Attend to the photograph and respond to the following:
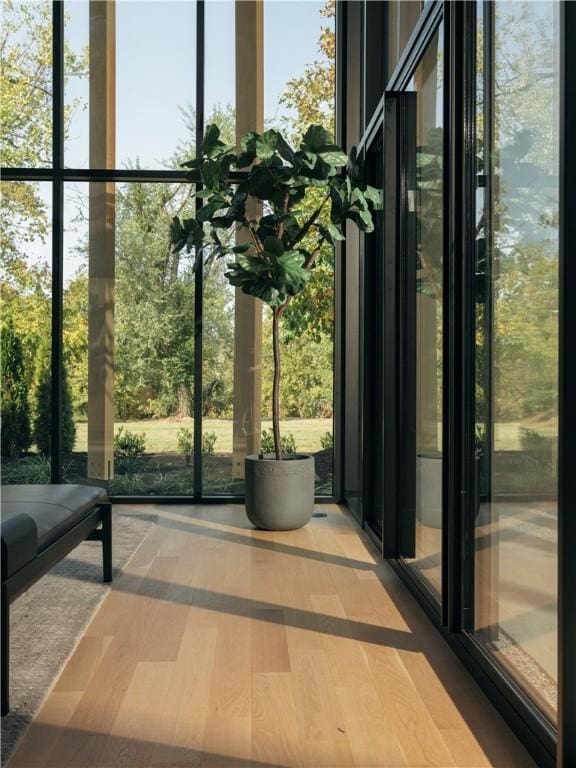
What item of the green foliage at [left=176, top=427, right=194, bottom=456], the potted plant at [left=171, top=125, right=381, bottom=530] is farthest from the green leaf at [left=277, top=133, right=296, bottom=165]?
the green foliage at [left=176, top=427, right=194, bottom=456]

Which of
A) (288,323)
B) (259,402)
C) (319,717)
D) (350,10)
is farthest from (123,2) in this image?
(319,717)

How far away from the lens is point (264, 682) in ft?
7.68

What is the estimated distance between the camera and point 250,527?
4793 mm

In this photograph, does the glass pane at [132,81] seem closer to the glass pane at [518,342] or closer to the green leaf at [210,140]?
the green leaf at [210,140]

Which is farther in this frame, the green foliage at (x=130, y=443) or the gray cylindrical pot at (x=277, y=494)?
the green foliage at (x=130, y=443)

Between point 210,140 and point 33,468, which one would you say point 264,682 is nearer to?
point 210,140

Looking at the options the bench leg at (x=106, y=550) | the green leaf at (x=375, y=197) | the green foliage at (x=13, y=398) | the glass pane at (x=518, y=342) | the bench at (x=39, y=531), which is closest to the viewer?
the glass pane at (x=518, y=342)

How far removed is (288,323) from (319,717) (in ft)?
12.1

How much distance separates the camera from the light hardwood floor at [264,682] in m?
1.91

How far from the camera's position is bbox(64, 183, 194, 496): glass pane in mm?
5551

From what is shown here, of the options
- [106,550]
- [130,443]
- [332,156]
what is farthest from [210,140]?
[106,550]

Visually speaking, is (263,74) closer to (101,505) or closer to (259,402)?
(259,402)

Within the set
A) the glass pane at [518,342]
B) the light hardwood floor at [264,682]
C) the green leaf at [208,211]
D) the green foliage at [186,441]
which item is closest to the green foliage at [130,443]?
the green foliage at [186,441]

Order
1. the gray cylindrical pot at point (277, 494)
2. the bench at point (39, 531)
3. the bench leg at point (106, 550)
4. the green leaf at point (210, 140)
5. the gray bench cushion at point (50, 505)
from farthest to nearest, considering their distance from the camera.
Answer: the green leaf at point (210, 140) → the gray cylindrical pot at point (277, 494) → the bench leg at point (106, 550) → the gray bench cushion at point (50, 505) → the bench at point (39, 531)
